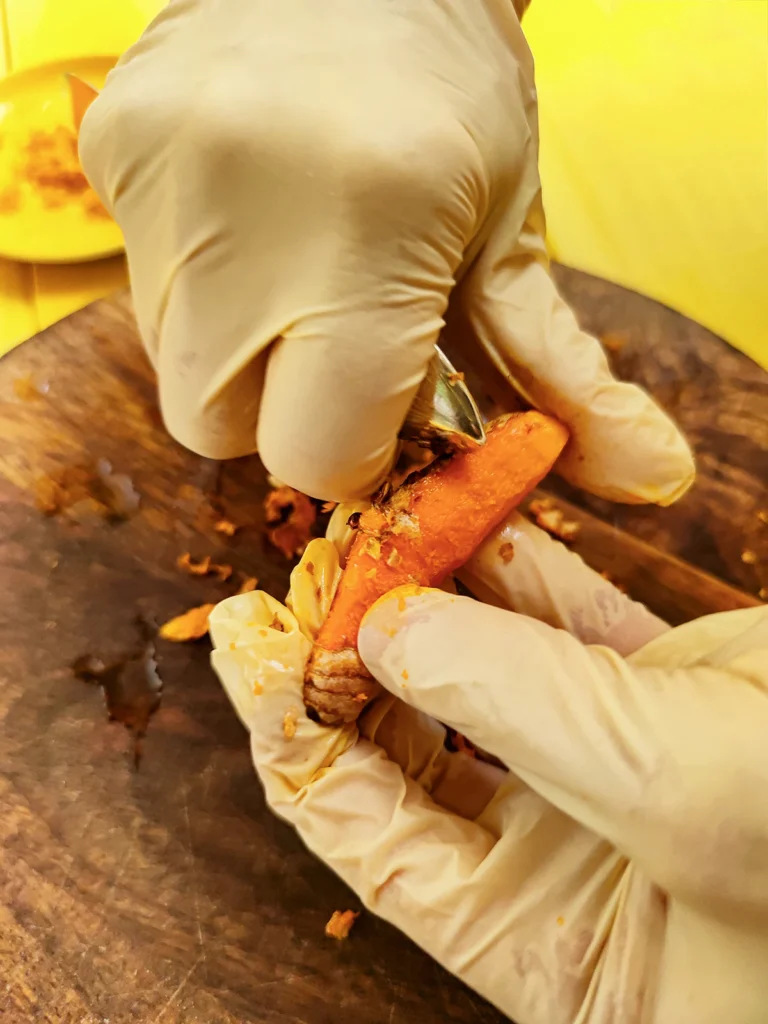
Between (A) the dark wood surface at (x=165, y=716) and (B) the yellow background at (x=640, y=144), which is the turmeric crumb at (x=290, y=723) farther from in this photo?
(B) the yellow background at (x=640, y=144)

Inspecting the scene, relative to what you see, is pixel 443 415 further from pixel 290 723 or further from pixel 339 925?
pixel 339 925

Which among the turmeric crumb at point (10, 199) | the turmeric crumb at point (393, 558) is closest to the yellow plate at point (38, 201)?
the turmeric crumb at point (10, 199)

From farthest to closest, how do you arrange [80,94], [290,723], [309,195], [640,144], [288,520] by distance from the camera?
[640,144] → [80,94] → [288,520] → [290,723] → [309,195]

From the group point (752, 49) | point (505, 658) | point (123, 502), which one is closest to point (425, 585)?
point (505, 658)

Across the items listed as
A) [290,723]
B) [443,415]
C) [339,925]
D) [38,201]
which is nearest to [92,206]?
[38,201]

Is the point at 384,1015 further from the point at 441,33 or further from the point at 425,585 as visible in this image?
the point at 441,33

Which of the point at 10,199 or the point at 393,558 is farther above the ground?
the point at 10,199
